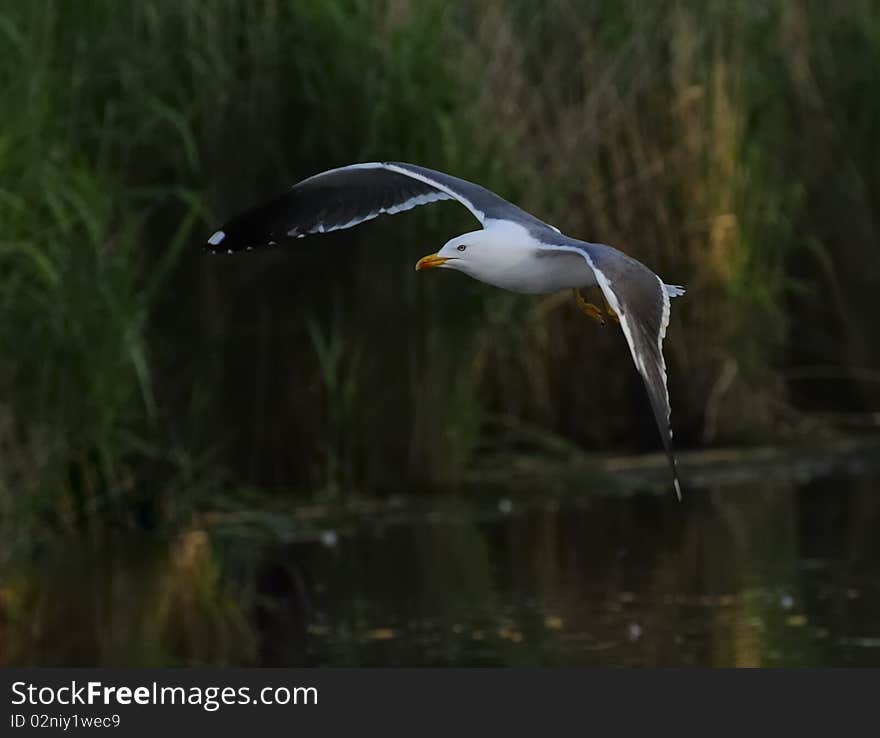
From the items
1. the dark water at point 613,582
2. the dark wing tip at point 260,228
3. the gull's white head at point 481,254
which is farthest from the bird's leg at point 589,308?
the dark water at point 613,582

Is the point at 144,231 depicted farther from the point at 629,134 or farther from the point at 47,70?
the point at 629,134

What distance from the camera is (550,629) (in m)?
9.67

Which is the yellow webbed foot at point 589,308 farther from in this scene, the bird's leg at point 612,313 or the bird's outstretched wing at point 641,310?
the bird's outstretched wing at point 641,310

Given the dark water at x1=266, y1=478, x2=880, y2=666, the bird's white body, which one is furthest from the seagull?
the dark water at x1=266, y1=478, x2=880, y2=666

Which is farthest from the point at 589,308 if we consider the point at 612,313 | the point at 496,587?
the point at 496,587

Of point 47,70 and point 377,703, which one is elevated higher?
point 47,70

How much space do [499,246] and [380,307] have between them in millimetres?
4129

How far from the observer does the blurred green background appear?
9578 mm

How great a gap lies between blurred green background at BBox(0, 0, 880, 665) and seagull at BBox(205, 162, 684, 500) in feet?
4.10

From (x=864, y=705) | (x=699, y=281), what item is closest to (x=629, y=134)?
(x=699, y=281)

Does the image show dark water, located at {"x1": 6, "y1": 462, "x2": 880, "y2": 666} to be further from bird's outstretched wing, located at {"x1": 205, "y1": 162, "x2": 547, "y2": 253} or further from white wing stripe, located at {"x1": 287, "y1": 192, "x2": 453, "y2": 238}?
white wing stripe, located at {"x1": 287, "y1": 192, "x2": 453, "y2": 238}

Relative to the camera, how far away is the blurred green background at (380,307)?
31.4ft

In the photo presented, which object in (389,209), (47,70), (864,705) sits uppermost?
(47,70)

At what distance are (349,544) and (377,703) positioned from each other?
223 centimetres
